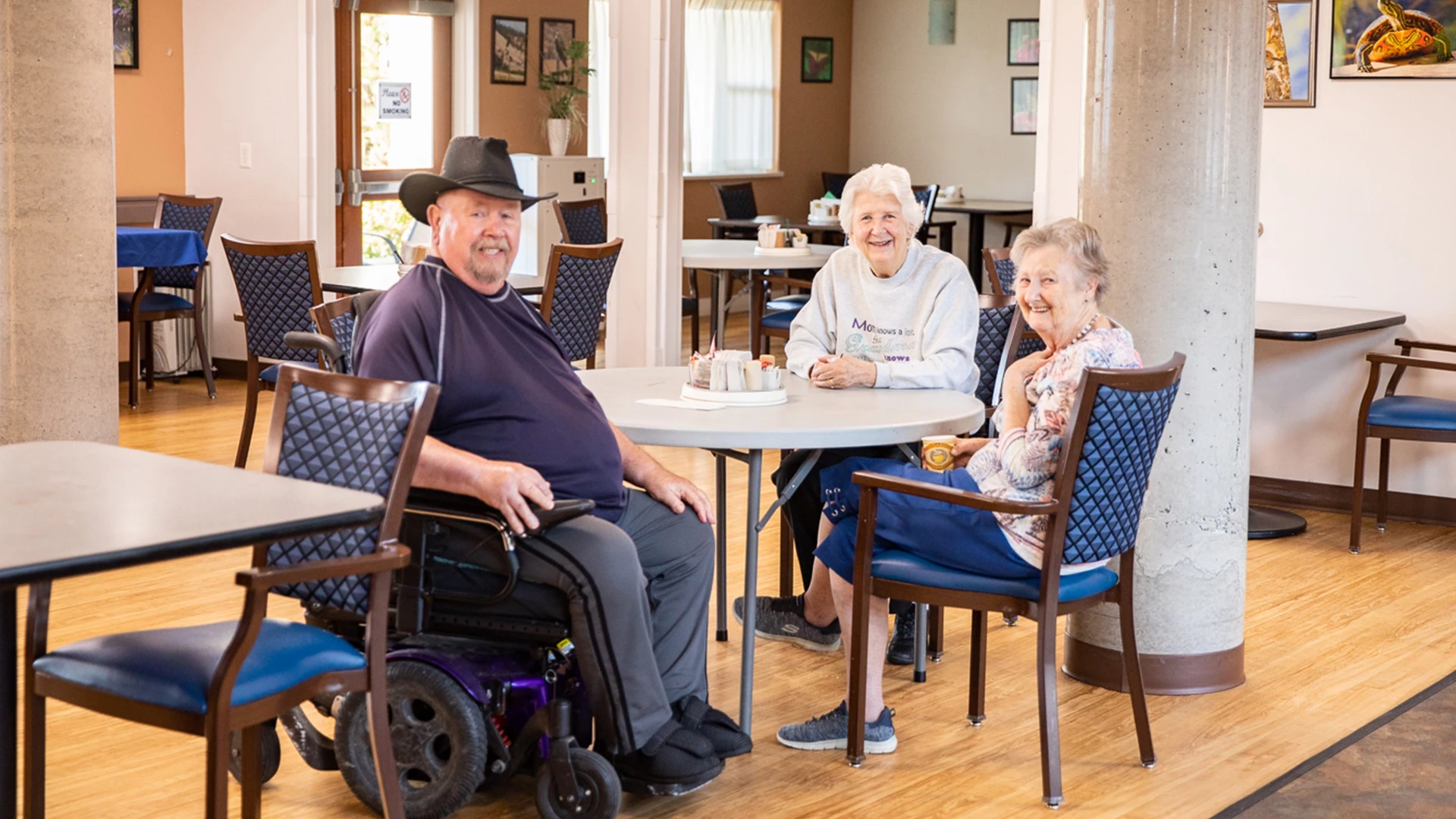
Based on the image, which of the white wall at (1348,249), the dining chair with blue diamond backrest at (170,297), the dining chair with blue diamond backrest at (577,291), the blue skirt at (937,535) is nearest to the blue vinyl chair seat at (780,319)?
the dining chair with blue diamond backrest at (577,291)

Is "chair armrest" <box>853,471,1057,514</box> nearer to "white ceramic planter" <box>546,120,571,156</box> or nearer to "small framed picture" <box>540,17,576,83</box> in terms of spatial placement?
"white ceramic planter" <box>546,120,571,156</box>

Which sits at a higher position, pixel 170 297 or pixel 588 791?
pixel 170 297

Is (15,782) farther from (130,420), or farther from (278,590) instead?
(130,420)

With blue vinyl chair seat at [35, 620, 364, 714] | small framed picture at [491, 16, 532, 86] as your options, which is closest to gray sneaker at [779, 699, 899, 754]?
blue vinyl chair seat at [35, 620, 364, 714]

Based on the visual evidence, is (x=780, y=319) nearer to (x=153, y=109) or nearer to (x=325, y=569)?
(x=153, y=109)

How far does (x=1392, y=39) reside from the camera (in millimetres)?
5793

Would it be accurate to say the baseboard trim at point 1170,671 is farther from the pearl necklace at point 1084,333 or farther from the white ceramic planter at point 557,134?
the white ceramic planter at point 557,134

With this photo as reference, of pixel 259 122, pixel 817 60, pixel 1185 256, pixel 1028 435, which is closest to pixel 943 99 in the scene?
pixel 817 60

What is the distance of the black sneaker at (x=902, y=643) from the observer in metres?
4.19

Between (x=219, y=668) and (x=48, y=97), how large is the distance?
3.53m

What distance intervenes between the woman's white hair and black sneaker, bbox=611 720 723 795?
1.49 metres

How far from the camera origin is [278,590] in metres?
2.71

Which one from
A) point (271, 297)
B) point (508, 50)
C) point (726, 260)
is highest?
point (508, 50)

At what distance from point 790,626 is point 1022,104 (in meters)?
9.11
